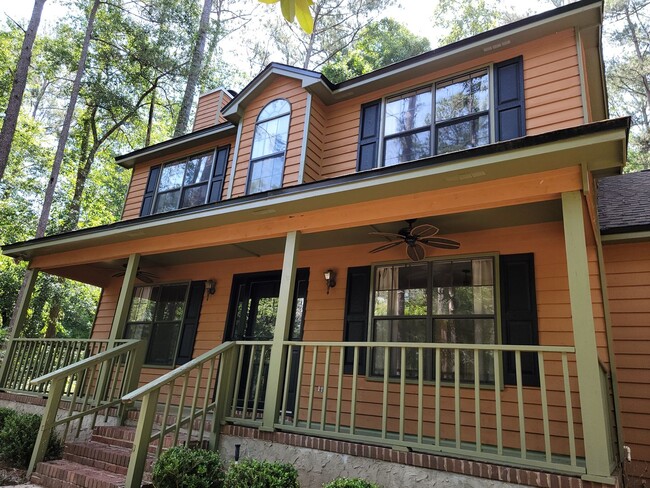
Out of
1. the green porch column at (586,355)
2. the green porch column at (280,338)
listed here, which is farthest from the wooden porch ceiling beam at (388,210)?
the green porch column at (280,338)

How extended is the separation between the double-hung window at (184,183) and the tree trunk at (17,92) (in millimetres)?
3429

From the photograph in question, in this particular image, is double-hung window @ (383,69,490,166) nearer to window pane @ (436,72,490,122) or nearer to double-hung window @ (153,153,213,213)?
window pane @ (436,72,490,122)

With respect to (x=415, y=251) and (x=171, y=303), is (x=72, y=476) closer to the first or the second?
(x=171, y=303)

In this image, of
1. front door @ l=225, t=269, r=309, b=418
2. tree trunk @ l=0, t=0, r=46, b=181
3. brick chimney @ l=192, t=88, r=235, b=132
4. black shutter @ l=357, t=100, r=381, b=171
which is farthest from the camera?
brick chimney @ l=192, t=88, r=235, b=132

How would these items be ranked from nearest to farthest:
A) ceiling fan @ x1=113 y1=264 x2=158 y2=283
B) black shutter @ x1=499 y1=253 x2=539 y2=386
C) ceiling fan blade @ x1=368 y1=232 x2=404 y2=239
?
black shutter @ x1=499 y1=253 x2=539 y2=386 → ceiling fan blade @ x1=368 y1=232 x2=404 y2=239 → ceiling fan @ x1=113 y1=264 x2=158 y2=283

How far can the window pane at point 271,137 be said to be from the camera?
7.28 metres

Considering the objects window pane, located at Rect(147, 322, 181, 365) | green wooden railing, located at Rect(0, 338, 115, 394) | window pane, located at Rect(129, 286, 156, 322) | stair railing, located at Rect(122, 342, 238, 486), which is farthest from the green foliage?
stair railing, located at Rect(122, 342, 238, 486)

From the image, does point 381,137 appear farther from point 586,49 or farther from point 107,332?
point 107,332

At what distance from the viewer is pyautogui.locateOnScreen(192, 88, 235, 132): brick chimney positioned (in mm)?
10016

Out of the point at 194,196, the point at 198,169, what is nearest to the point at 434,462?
the point at 194,196

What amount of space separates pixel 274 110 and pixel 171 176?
2.98 meters

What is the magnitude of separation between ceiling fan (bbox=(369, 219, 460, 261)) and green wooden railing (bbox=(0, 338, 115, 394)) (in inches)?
192

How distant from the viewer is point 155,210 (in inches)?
360

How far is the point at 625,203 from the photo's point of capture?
6.20 metres
